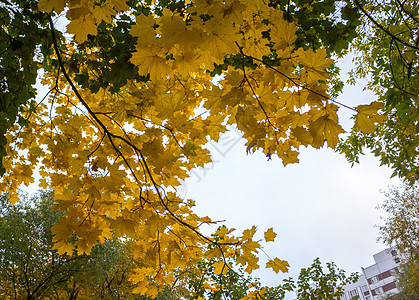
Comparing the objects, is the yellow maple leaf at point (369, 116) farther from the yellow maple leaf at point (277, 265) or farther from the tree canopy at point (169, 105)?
the yellow maple leaf at point (277, 265)

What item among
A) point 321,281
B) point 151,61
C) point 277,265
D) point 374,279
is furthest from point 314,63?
point 374,279

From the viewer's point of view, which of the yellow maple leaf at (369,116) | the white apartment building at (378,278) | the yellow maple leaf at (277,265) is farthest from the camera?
the white apartment building at (378,278)

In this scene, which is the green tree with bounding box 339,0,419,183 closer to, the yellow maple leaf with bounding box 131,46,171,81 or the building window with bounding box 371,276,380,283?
the yellow maple leaf with bounding box 131,46,171,81

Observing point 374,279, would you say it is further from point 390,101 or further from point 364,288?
point 390,101

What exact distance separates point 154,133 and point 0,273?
11142 millimetres

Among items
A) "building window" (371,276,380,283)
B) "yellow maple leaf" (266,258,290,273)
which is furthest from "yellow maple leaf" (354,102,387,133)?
"building window" (371,276,380,283)

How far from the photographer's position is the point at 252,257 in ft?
6.36

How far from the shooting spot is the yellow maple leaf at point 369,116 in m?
1.19

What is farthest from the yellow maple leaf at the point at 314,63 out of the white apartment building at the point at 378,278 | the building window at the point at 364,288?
the building window at the point at 364,288

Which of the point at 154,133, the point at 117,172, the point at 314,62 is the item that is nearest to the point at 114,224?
the point at 117,172

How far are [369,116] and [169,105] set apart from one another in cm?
108

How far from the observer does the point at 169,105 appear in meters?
1.75

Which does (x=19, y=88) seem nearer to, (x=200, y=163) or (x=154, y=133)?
(x=154, y=133)

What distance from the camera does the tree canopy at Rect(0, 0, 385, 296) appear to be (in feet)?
3.93
